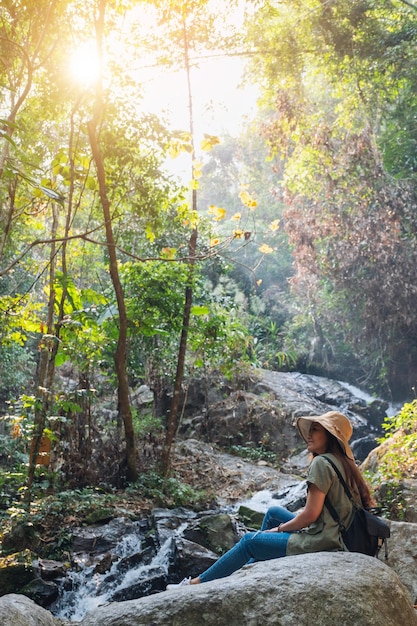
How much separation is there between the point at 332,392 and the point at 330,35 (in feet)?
33.3

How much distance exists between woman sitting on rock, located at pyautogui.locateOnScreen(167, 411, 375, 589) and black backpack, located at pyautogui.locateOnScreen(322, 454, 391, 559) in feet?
0.09

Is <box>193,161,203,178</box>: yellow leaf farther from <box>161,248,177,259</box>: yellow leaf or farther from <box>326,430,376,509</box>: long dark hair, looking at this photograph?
<box>326,430,376,509</box>: long dark hair

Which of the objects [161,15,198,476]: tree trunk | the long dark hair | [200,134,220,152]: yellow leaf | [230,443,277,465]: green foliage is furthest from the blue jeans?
[230,443,277,465]: green foliage

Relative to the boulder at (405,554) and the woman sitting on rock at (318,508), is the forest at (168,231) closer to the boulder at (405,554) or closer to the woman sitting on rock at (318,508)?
the woman sitting on rock at (318,508)

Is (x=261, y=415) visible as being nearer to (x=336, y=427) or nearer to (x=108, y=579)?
(x=108, y=579)

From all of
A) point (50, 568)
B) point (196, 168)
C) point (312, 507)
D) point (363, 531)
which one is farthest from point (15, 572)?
point (196, 168)

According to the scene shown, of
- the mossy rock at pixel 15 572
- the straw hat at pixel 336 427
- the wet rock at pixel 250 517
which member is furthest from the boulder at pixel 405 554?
the mossy rock at pixel 15 572

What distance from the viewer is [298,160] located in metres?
14.8

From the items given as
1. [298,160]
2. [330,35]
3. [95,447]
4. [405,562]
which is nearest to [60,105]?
[95,447]

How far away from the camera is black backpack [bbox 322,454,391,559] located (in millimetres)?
2986

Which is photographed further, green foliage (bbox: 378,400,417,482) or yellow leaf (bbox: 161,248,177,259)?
yellow leaf (bbox: 161,248,177,259)

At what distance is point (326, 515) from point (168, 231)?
29.5ft

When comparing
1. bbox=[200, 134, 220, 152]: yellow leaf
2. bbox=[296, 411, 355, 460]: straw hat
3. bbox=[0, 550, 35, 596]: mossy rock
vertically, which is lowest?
bbox=[0, 550, 35, 596]: mossy rock

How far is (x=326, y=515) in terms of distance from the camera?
305 cm
